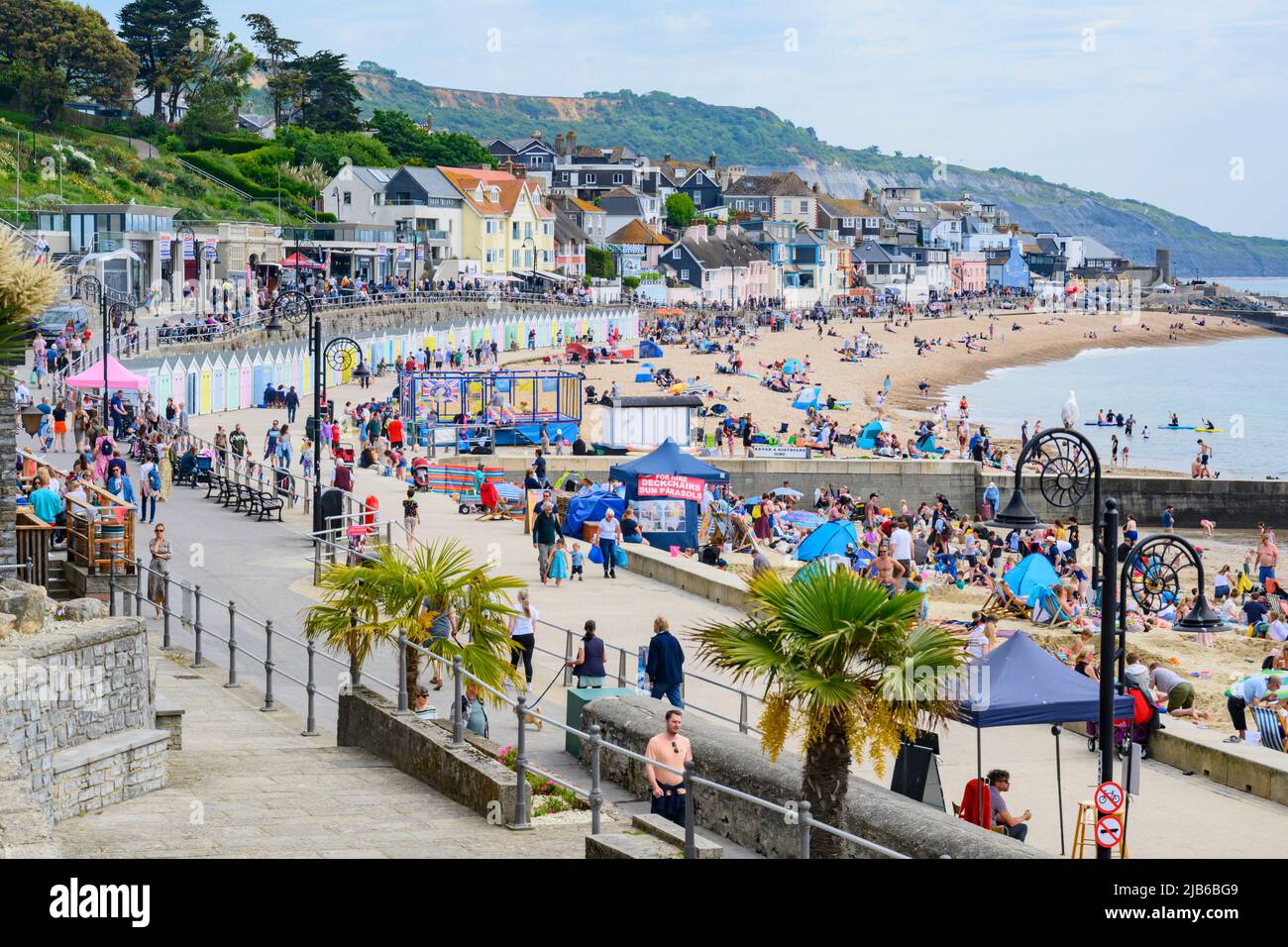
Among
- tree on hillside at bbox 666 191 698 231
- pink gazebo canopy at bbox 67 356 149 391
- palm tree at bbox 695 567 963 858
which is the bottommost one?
palm tree at bbox 695 567 963 858

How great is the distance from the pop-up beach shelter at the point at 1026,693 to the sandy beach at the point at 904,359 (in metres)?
32.8

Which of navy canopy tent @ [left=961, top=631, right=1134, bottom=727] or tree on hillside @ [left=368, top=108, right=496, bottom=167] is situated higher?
tree on hillside @ [left=368, top=108, right=496, bottom=167]

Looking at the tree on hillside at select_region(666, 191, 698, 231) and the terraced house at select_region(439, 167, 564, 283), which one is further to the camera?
the tree on hillside at select_region(666, 191, 698, 231)

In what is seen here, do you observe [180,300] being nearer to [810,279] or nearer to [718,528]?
[718,528]

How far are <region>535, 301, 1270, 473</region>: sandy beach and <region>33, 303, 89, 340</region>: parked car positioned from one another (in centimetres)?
1870

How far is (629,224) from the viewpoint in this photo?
440 ft

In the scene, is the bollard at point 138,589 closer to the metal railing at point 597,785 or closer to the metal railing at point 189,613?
the metal railing at point 189,613

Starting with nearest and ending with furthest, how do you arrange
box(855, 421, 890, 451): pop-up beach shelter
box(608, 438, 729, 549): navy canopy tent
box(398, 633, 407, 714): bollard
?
box(398, 633, 407, 714): bollard
box(608, 438, 729, 549): navy canopy tent
box(855, 421, 890, 451): pop-up beach shelter

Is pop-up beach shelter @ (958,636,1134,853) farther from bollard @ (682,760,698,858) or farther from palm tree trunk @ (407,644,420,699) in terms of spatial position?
bollard @ (682,760,698,858)

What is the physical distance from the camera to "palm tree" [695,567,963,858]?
898cm

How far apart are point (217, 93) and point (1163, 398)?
66.3 metres

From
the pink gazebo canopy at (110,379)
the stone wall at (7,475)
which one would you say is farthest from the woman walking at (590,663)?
the pink gazebo canopy at (110,379)

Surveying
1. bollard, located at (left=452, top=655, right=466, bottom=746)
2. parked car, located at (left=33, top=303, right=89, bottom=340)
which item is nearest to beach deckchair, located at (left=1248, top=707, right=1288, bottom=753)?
bollard, located at (left=452, top=655, right=466, bottom=746)
